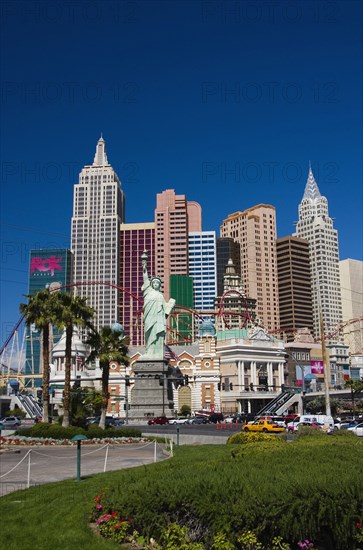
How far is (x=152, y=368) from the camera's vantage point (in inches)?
3278

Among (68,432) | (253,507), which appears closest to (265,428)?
(68,432)

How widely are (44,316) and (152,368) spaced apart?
3845 centimetres

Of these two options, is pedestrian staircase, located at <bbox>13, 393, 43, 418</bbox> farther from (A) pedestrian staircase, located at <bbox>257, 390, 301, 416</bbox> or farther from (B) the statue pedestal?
(A) pedestrian staircase, located at <bbox>257, 390, 301, 416</bbox>

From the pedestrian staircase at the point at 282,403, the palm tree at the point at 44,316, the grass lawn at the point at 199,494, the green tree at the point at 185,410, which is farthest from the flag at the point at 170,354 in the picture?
the grass lawn at the point at 199,494

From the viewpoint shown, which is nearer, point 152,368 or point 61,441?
point 61,441

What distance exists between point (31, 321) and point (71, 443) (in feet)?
42.4

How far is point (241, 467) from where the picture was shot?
45.5ft

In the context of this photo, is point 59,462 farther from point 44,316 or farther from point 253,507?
point 44,316

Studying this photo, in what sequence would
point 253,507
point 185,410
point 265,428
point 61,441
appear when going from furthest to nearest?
1. point 185,410
2. point 265,428
3. point 61,441
4. point 253,507

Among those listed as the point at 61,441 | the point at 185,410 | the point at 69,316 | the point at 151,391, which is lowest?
the point at 185,410

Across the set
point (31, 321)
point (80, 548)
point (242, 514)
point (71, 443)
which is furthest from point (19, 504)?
point (31, 321)

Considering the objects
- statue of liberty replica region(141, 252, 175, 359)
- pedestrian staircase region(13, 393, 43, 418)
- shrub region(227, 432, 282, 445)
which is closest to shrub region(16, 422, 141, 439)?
shrub region(227, 432, 282, 445)

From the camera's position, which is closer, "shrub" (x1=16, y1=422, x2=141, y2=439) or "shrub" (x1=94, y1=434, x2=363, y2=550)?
"shrub" (x1=94, y1=434, x2=363, y2=550)

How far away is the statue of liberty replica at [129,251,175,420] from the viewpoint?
80438 millimetres
